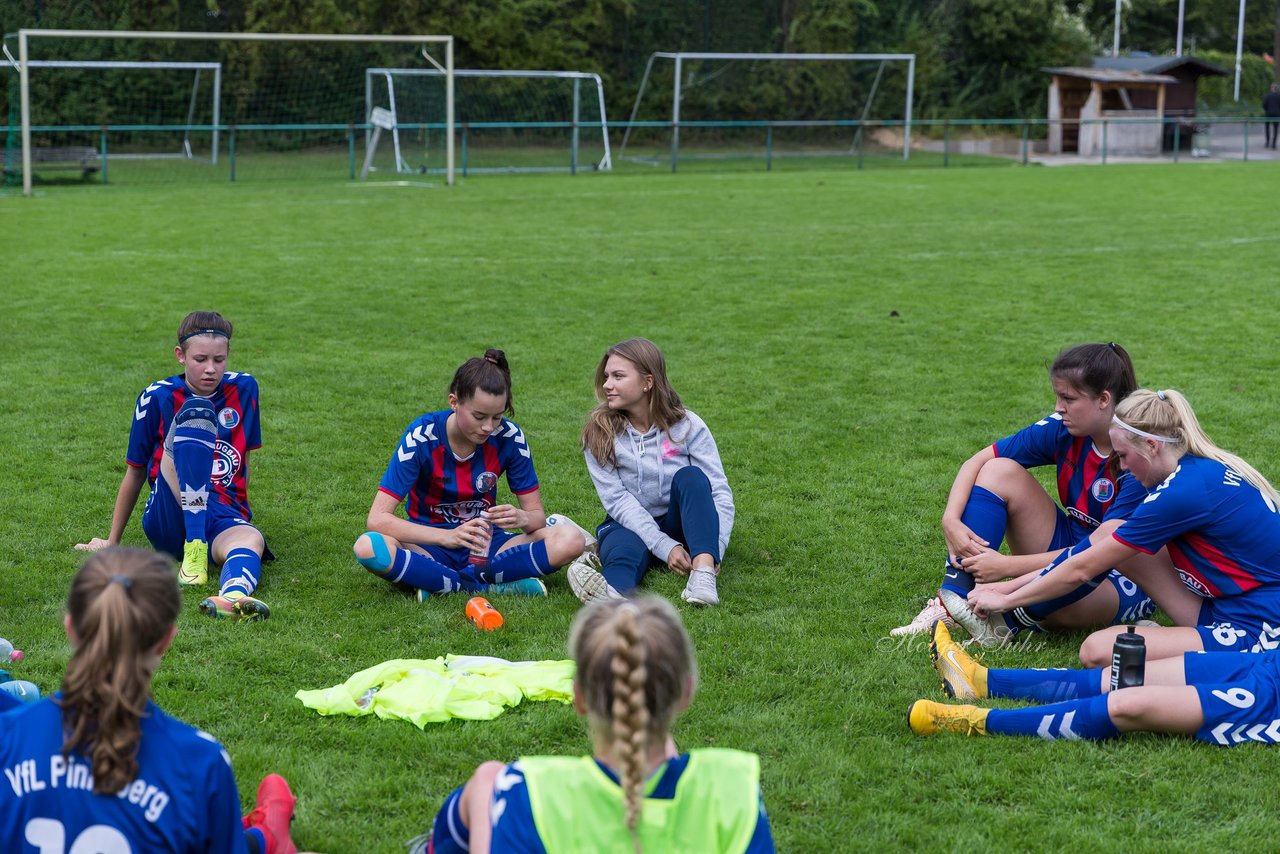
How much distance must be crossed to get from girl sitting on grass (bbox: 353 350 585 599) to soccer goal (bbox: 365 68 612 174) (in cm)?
2332

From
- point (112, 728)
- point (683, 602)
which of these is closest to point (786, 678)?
point (683, 602)

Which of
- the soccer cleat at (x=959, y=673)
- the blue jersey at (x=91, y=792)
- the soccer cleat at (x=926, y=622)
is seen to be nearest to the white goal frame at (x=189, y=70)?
the soccer cleat at (x=926, y=622)

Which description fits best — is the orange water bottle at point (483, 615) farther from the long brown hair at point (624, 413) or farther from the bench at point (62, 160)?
the bench at point (62, 160)

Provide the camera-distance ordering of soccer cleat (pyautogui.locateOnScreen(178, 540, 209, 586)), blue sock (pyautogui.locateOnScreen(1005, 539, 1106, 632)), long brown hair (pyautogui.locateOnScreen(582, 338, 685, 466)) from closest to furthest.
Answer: blue sock (pyautogui.locateOnScreen(1005, 539, 1106, 632))
soccer cleat (pyautogui.locateOnScreen(178, 540, 209, 586))
long brown hair (pyautogui.locateOnScreen(582, 338, 685, 466))

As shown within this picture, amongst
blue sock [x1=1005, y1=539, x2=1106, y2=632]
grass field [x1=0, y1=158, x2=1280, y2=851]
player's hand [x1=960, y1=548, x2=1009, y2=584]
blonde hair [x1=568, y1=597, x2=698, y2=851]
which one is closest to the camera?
blonde hair [x1=568, y1=597, x2=698, y2=851]

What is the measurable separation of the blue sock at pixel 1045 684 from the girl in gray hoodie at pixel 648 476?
54.5 inches

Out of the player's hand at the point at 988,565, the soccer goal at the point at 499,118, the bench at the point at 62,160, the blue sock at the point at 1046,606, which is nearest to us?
the blue sock at the point at 1046,606

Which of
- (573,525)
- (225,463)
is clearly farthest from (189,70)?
(573,525)

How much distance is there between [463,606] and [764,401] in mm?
4012

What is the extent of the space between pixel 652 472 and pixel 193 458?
6.29ft

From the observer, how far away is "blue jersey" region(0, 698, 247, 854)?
2.58 meters

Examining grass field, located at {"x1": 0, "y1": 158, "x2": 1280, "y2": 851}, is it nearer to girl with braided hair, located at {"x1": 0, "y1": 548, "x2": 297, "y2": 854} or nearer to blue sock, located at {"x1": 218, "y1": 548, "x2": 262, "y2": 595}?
blue sock, located at {"x1": 218, "y1": 548, "x2": 262, "y2": 595}

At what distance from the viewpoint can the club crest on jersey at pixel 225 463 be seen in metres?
5.84

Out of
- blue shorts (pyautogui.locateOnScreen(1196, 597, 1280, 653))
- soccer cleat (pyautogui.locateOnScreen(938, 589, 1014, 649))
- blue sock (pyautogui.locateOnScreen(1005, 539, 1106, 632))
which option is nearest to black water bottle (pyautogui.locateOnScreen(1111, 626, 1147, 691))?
blue shorts (pyautogui.locateOnScreen(1196, 597, 1280, 653))
